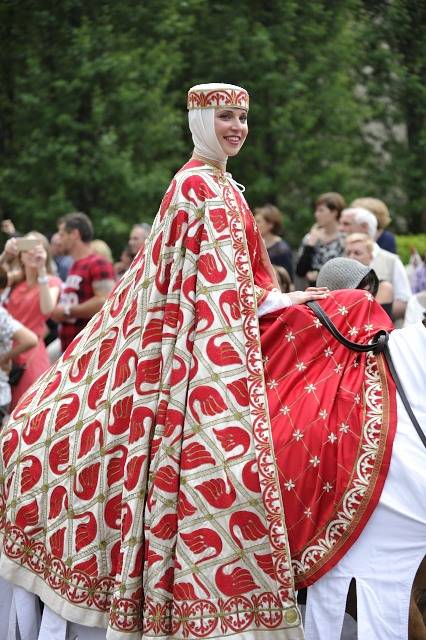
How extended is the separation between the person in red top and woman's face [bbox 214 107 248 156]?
405cm

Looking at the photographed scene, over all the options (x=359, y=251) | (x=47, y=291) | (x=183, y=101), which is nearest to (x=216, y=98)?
(x=359, y=251)

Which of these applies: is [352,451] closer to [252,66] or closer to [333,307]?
[333,307]

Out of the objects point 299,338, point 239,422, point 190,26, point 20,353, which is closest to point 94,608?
point 239,422

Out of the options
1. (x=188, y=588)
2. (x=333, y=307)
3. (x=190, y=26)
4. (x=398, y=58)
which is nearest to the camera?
(x=188, y=588)

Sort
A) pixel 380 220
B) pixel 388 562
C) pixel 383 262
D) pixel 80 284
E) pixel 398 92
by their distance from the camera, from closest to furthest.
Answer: pixel 388 562, pixel 383 262, pixel 80 284, pixel 380 220, pixel 398 92

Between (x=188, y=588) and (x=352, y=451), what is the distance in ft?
2.53

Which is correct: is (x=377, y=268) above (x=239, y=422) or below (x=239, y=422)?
below

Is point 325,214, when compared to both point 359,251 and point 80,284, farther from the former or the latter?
point 80,284

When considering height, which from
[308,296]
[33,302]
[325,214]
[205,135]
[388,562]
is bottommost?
[33,302]

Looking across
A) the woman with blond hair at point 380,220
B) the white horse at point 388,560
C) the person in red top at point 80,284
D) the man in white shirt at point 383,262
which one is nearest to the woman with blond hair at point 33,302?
the person in red top at point 80,284

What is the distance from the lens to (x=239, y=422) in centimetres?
459

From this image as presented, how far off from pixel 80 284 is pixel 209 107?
4366 millimetres

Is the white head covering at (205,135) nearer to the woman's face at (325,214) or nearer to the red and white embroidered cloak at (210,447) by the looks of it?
the red and white embroidered cloak at (210,447)

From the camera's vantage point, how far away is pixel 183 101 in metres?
15.6
